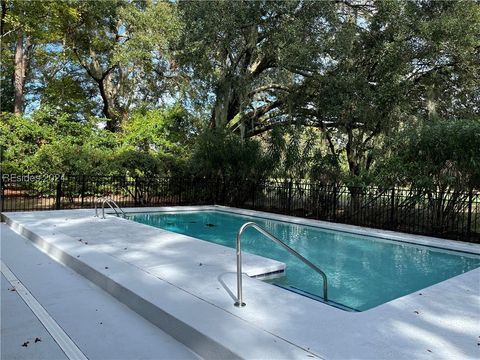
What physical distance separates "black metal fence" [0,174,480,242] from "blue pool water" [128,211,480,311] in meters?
1.45

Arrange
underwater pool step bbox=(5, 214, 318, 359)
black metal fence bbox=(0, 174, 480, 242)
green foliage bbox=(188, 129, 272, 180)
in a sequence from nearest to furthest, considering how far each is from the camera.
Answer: underwater pool step bbox=(5, 214, 318, 359) < black metal fence bbox=(0, 174, 480, 242) < green foliage bbox=(188, 129, 272, 180)

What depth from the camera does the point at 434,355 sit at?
272cm

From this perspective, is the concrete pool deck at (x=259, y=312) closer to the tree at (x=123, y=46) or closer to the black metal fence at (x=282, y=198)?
the black metal fence at (x=282, y=198)

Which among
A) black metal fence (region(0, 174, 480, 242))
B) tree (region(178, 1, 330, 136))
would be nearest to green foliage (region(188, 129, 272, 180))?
black metal fence (region(0, 174, 480, 242))

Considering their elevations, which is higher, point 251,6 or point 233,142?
point 251,6

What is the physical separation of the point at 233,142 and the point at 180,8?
16.4 ft

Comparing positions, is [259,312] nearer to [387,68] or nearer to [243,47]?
[387,68]

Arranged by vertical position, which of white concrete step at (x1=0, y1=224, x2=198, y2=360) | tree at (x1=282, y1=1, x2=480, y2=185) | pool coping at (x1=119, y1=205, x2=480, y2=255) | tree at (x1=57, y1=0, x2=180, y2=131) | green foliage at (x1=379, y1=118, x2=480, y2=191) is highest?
tree at (x1=57, y1=0, x2=180, y2=131)

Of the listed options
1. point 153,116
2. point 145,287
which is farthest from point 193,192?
point 145,287

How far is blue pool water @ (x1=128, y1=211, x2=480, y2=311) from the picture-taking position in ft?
17.3

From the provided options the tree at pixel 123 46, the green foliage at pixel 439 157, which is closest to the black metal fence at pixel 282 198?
the green foliage at pixel 439 157

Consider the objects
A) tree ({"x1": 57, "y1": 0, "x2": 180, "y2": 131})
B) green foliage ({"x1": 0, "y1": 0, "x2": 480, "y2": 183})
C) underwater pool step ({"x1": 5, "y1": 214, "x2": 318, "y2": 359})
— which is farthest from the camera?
tree ({"x1": 57, "y1": 0, "x2": 180, "y2": 131})

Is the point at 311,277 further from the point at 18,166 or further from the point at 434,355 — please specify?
the point at 18,166

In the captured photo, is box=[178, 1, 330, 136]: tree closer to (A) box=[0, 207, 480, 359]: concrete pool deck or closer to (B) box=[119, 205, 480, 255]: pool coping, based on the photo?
(B) box=[119, 205, 480, 255]: pool coping
